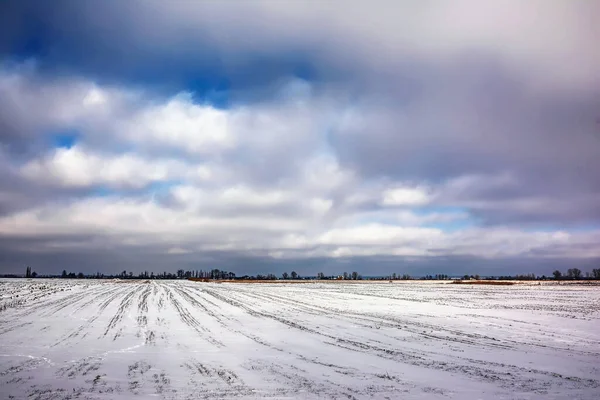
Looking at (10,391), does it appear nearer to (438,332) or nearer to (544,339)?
(438,332)

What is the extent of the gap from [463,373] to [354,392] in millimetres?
3508

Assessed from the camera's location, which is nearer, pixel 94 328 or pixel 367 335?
pixel 367 335

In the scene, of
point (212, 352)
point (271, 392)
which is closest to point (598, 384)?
point (271, 392)

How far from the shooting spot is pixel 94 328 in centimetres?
1842

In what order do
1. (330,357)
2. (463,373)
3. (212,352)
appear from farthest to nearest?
(212,352)
(330,357)
(463,373)

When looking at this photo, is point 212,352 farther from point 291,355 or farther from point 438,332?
point 438,332

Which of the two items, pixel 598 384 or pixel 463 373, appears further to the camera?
pixel 463 373

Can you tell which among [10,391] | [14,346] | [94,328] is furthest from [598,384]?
[94,328]

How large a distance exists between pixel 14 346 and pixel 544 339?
20.0m

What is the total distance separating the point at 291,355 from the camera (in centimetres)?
1244

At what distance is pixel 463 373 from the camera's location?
10172 mm

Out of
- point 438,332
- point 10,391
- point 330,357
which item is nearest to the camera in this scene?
point 10,391

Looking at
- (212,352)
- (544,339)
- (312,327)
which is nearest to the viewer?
(212,352)

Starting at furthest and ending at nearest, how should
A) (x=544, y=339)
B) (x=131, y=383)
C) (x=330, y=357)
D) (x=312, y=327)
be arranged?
1. (x=312, y=327)
2. (x=544, y=339)
3. (x=330, y=357)
4. (x=131, y=383)
